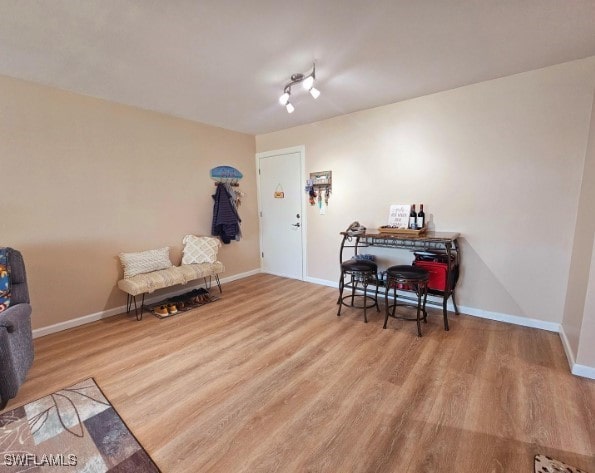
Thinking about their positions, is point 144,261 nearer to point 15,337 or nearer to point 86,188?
point 86,188

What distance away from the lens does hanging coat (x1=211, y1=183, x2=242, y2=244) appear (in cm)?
414

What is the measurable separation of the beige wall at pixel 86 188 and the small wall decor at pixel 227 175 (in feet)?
0.67

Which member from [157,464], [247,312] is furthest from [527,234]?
[157,464]

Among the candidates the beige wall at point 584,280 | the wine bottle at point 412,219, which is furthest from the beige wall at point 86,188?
the beige wall at point 584,280

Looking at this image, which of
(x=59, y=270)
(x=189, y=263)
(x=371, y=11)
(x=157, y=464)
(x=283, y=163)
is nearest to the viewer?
(x=157, y=464)

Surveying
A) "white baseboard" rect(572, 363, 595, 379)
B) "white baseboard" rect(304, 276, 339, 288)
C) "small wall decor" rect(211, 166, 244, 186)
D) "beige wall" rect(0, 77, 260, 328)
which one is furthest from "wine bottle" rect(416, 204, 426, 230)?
"beige wall" rect(0, 77, 260, 328)

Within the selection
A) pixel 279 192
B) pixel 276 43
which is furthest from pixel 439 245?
pixel 279 192

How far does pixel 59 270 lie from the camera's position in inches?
111

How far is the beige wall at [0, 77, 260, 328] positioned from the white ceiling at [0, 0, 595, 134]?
1.14ft

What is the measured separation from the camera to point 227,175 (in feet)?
Answer: 14.2

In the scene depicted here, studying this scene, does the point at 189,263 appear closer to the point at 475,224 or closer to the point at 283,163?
the point at 283,163

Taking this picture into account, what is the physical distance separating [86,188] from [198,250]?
142cm

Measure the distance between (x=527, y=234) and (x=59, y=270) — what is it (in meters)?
4.73

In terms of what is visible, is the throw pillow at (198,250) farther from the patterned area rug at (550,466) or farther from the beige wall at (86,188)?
the patterned area rug at (550,466)
